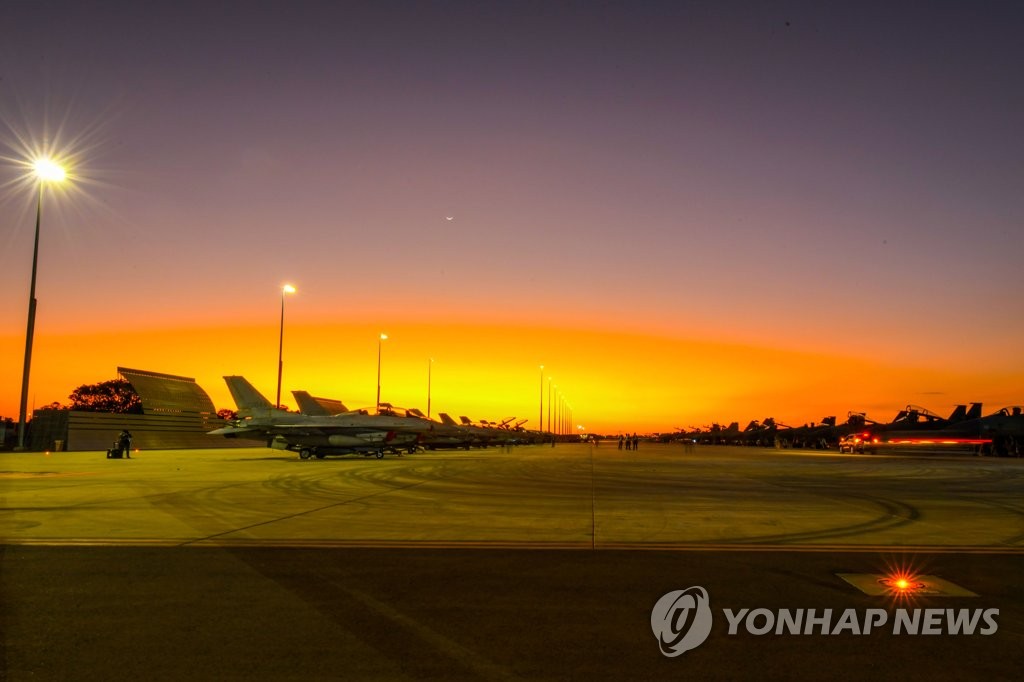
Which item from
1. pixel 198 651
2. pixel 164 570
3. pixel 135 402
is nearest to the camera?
pixel 198 651

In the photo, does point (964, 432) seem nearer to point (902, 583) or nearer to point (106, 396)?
point (902, 583)

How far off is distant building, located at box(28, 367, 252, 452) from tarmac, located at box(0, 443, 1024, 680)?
204 ft

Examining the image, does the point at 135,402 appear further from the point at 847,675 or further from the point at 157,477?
the point at 847,675

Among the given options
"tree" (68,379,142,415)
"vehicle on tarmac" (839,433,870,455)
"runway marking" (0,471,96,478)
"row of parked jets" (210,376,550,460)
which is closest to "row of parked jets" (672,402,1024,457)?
"vehicle on tarmac" (839,433,870,455)

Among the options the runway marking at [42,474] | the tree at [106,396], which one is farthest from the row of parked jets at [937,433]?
the tree at [106,396]

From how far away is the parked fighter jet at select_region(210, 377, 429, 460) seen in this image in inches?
1794

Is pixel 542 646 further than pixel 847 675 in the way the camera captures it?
Yes

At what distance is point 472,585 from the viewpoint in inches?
346

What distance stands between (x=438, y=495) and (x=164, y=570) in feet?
37.2

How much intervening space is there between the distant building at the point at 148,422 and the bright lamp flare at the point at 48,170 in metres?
43.8

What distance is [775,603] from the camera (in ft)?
26.1

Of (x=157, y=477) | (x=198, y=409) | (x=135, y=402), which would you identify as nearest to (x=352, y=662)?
(x=157, y=477)

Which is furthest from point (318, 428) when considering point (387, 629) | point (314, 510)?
point (387, 629)

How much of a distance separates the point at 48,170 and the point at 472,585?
2834 cm
